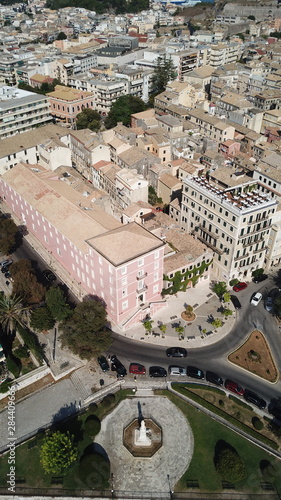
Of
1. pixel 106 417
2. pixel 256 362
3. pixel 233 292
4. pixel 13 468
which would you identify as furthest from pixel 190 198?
pixel 13 468

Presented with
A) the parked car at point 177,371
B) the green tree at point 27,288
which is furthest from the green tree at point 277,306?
the green tree at point 27,288

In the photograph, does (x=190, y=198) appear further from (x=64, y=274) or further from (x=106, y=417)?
(x=106, y=417)

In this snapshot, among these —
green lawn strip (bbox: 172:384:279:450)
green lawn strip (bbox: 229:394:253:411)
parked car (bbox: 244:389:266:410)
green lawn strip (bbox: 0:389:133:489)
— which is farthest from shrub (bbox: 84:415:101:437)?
parked car (bbox: 244:389:266:410)

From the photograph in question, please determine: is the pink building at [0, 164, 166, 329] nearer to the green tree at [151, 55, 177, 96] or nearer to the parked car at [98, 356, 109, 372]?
the parked car at [98, 356, 109, 372]

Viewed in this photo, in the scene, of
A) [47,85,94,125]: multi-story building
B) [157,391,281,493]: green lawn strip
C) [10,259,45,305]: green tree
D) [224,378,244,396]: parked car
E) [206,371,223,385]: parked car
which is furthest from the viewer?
[47,85,94,125]: multi-story building

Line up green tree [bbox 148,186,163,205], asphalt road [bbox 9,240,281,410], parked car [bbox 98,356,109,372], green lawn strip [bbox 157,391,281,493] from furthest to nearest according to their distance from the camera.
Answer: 1. green tree [bbox 148,186,163,205]
2. parked car [bbox 98,356,109,372]
3. asphalt road [bbox 9,240,281,410]
4. green lawn strip [bbox 157,391,281,493]

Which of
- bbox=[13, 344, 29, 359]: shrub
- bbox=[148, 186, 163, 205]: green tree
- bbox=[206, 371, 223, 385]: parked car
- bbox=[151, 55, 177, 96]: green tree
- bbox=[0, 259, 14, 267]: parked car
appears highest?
bbox=[151, 55, 177, 96]: green tree
